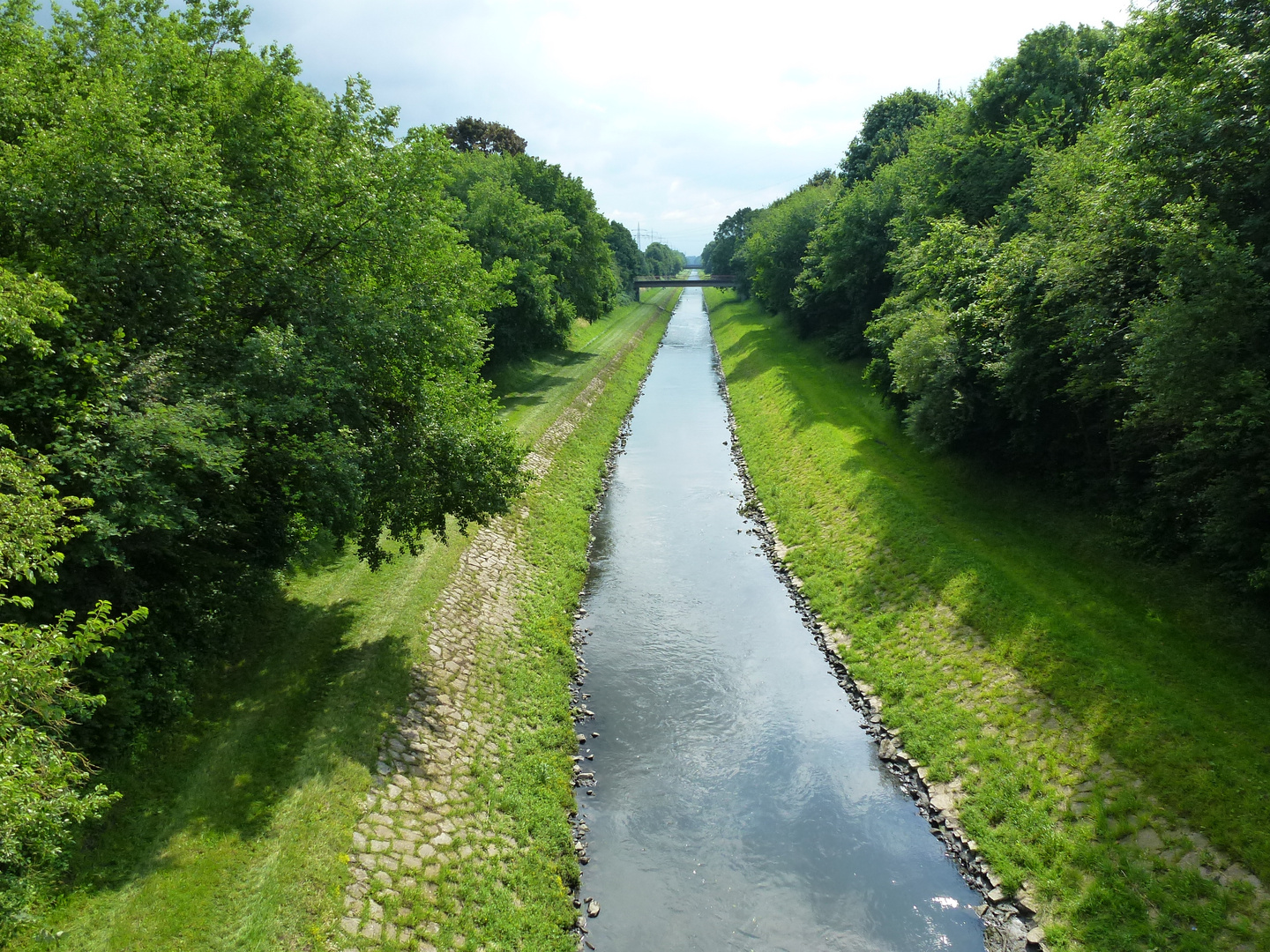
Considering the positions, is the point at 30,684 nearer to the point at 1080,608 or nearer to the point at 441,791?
the point at 441,791

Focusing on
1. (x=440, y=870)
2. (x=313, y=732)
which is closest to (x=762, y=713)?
(x=440, y=870)

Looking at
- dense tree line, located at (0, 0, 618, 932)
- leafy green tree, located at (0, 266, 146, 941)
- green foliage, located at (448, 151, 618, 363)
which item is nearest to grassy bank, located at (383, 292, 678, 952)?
dense tree line, located at (0, 0, 618, 932)

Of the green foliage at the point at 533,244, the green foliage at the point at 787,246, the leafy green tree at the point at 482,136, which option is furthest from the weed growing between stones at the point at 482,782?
the leafy green tree at the point at 482,136

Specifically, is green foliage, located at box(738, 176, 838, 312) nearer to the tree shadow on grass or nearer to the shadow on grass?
the shadow on grass

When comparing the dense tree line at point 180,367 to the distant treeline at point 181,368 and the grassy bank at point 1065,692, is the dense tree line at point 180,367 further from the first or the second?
the grassy bank at point 1065,692

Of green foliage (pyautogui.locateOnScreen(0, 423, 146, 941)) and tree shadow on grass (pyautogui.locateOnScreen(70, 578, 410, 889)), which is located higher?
green foliage (pyautogui.locateOnScreen(0, 423, 146, 941))

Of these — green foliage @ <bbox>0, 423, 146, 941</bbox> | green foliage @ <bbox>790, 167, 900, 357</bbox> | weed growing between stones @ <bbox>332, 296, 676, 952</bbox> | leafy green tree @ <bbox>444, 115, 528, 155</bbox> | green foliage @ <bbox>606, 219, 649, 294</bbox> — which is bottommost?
weed growing between stones @ <bbox>332, 296, 676, 952</bbox>

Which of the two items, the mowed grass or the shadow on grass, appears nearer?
the mowed grass
